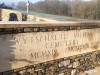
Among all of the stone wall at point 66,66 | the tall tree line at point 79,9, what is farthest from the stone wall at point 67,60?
the tall tree line at point 79,9

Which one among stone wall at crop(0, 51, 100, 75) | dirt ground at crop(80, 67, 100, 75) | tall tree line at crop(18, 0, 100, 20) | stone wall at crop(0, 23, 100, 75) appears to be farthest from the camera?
tall tree line at crop(18, 0, 100, 20)

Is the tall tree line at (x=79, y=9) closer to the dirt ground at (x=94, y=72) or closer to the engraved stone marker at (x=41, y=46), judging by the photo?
the dirt ground at (x=94, y=72)

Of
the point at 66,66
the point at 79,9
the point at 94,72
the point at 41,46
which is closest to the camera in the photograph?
the point at 41,46

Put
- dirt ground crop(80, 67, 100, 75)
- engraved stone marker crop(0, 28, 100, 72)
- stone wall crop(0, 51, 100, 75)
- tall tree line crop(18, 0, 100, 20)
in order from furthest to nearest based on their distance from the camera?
tall tree line crop(18, 0, 100, 20), dirt ground crop(80, 67, 100, 75), stone wall crop(0, 51, 100, 75), engraved stone marker crop(0, 28, 100, 72)

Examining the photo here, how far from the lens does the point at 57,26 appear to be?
525 cm

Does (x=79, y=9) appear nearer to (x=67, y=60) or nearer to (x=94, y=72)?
(x=94, y=72)

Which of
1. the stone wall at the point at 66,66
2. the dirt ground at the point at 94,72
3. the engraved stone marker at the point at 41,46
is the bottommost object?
the dirt ground at the point at 94,72

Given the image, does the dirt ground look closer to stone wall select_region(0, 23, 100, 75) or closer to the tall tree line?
stone wall select_region(0, 23, 100, 75)

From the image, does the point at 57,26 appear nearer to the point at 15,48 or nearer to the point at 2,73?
the point at 15,48

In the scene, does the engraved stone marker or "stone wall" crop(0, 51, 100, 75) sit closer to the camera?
the engraved stone marker

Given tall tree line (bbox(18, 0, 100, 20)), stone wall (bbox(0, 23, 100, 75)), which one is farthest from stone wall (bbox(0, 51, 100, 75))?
tall tree line (bbox(18, 0, 100, 20))

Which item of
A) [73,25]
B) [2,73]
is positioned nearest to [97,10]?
[73,25]

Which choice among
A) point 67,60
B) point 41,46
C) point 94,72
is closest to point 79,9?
point 94,72

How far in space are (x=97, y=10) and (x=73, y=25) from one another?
21.6 meters
